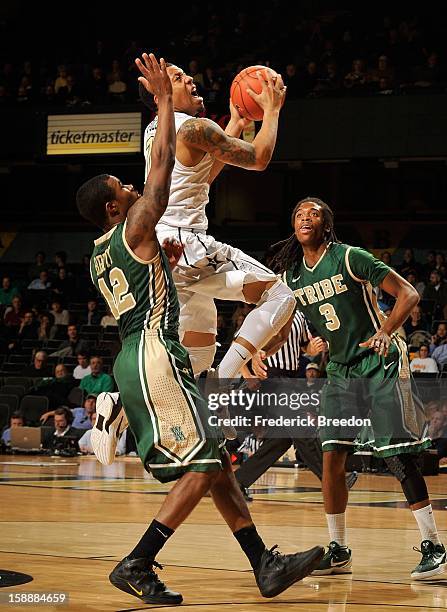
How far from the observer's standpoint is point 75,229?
2714 cm

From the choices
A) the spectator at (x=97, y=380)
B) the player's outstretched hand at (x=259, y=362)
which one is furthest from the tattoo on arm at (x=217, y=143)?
the spectator at (x=97, y=380)

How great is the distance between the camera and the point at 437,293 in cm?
1867

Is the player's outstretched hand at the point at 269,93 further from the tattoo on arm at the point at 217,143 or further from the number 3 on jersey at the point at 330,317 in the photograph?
the number 3 on jersey at the point at 330,317

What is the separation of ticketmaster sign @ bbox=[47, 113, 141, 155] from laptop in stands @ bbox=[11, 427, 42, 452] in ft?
26.9

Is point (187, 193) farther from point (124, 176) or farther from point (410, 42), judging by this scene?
point (124, 176)

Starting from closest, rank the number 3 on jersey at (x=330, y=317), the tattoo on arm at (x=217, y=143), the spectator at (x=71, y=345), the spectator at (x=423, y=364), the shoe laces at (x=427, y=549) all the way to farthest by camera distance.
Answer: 1. the tattoo on arm at (x=217, y=143)
2. the shoe laces at (x=427, y=549)
3. the number 3 on jersey at (x=330, y=317)
4. the spectator at (x=423, y=364)
5. the spectator at (x=71, y=345)

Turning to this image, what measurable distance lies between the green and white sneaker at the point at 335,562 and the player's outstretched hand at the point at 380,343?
1101 mm

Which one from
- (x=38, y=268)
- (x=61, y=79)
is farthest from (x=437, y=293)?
(x=61, y=79)

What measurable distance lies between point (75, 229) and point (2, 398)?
32.1 ft

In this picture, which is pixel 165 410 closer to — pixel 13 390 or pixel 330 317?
pixel 330 317

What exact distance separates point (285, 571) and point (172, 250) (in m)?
1.81

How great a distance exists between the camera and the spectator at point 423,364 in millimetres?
14981

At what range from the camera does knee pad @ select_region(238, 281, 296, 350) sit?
593cm

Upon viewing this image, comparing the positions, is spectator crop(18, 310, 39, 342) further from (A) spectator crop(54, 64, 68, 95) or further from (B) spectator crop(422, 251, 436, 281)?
(B) spectator crop(422, 251, 436, 281)
